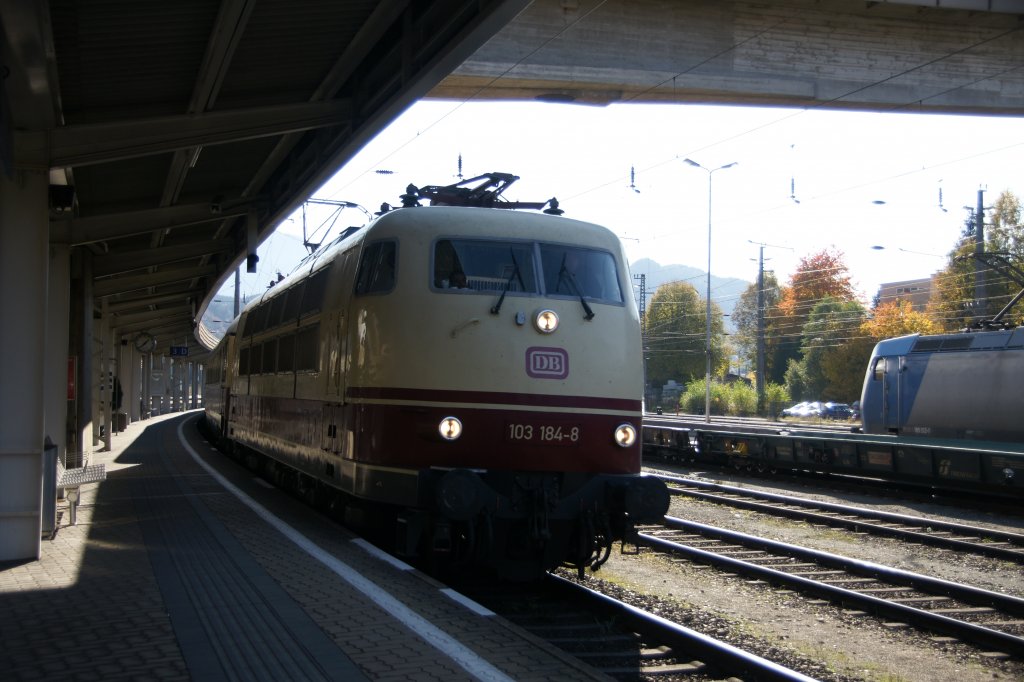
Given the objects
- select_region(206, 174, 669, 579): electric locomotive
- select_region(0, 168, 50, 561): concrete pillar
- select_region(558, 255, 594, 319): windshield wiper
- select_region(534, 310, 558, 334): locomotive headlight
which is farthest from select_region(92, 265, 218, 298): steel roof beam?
select_region(534, 310, 558, 334): locomotive headlight

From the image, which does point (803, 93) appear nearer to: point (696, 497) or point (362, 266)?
point (696, 497)

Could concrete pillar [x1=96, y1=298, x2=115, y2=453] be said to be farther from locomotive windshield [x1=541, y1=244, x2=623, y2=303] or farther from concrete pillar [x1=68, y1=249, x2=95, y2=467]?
locomotive windshield [x1=541, y1=244, x2=623, y2=303]

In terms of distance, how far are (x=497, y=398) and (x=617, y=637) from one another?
2148mm

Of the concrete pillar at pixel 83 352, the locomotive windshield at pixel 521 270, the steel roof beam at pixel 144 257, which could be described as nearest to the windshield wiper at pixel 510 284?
the locomotive windshield at pixel 521 270

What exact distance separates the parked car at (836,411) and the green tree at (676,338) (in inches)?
425

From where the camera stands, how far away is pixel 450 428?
8172 mm

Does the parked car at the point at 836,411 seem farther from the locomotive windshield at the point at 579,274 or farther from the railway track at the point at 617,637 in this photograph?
the railway track at the point at 617,637

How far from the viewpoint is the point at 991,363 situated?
18.9 metres

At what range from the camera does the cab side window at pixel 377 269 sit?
8.65 metres

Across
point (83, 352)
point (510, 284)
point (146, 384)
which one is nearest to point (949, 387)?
point (510, 284)

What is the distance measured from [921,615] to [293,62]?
26.4 feet

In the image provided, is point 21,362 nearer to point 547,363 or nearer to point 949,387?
point 547,363

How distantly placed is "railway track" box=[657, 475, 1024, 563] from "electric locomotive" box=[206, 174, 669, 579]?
1955 millimetres

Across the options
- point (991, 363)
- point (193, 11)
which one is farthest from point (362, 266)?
point (991, 363)
